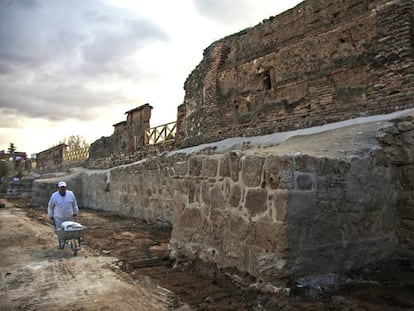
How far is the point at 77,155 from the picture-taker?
27812 millimetres

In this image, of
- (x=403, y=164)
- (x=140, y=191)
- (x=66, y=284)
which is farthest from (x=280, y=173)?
(x=140, y=191)

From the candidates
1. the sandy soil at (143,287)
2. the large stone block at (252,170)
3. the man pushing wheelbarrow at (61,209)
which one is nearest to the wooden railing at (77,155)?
the man pushing wheelbarrow at (61,209)

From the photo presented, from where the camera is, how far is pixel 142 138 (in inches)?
677

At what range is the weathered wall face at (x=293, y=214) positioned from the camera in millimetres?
3688

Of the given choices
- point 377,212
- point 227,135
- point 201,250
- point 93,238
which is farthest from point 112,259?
point 227,135

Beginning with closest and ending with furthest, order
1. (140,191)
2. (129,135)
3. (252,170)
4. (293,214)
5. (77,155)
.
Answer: (293,214) → (252,170) → (140,191) → (129,135) → (77,155)

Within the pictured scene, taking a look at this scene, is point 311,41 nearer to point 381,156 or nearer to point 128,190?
point 381,156

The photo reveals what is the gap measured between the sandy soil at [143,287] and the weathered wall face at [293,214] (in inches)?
9.3

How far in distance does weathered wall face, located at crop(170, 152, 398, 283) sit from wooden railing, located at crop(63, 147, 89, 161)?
21.6 meters

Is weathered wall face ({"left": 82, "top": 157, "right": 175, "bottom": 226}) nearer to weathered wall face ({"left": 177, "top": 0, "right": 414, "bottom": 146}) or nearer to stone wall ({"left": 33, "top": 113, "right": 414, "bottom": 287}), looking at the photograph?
weathered wall face ({"left": 177, "top": 0, "right": 414, "bottom": 146})

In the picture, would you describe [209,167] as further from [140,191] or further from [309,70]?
[140,191]

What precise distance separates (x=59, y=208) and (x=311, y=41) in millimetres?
6297

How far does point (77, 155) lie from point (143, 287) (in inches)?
987

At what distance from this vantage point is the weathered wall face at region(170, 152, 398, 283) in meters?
3.69
